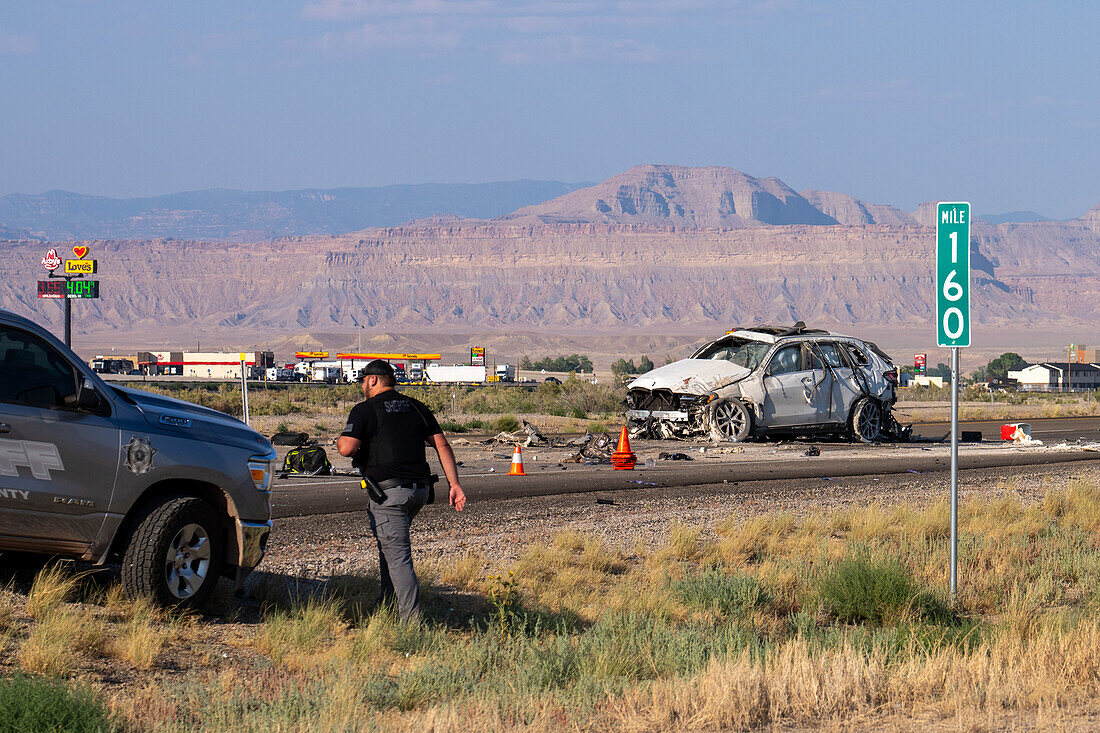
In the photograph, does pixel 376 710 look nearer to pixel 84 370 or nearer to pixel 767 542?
pixel 84 370

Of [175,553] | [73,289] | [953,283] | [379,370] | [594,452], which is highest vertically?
[73,289]

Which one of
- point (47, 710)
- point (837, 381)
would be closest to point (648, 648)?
point (47, 710)

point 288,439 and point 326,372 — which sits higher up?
point 326,372

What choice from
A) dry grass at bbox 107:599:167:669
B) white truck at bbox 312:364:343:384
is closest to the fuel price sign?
dry grass at bbox 107:599:167:669

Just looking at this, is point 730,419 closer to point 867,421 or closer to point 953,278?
point 867,421

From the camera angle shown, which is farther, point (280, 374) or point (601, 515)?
point (280, 374)

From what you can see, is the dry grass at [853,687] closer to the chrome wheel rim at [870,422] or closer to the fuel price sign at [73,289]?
the chrome wheel rim at [870,422]

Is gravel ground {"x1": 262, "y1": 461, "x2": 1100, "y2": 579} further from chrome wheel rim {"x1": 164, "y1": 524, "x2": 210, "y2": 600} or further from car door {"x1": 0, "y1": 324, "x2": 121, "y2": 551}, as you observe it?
car door {"x1": 0, "y1": 324, "x2": 121, "y2": 551}

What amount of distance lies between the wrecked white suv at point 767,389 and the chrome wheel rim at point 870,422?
2 centimetres

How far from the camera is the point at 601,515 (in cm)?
1459

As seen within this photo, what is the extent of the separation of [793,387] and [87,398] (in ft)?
57.8

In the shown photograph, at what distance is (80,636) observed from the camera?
758 cm

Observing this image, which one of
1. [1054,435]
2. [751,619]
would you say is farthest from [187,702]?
[1054,435]

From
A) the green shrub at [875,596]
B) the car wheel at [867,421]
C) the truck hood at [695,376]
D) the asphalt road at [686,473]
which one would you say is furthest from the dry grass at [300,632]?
the car wheel at [867,421]
